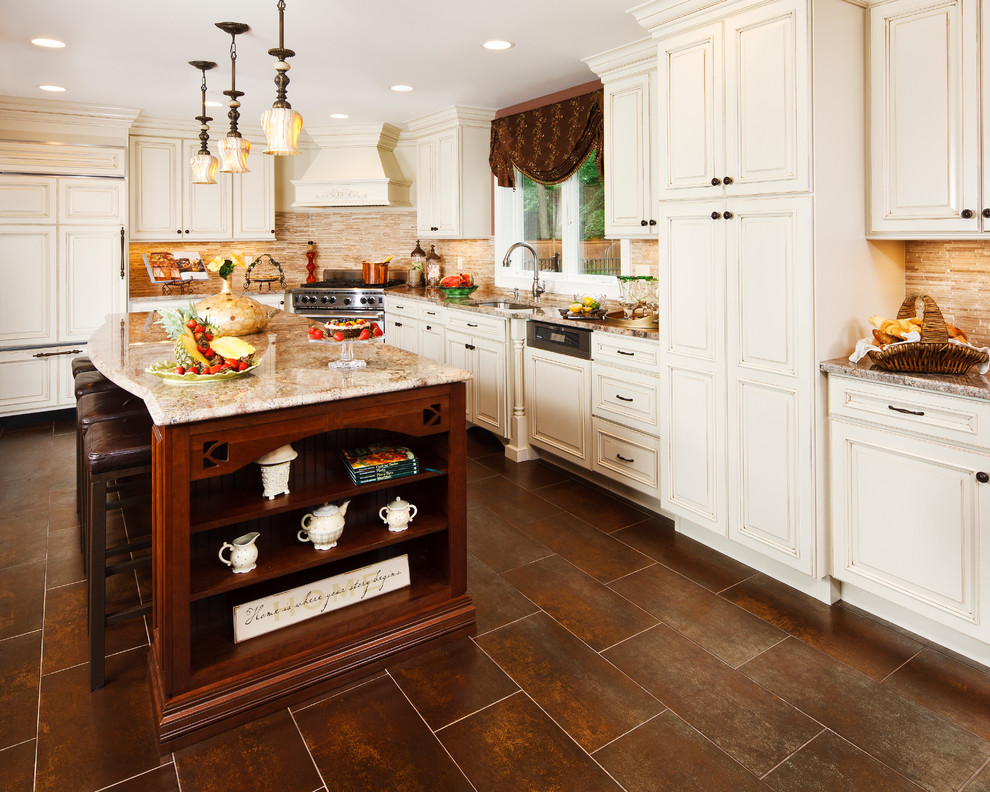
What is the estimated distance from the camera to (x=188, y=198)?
19.4 feet

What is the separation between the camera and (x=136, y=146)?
5.66 metres

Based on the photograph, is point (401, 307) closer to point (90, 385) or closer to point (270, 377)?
point (90, 385)

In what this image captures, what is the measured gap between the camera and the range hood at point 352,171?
5977 millimetres

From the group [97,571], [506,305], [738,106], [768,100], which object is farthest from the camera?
[506,305]

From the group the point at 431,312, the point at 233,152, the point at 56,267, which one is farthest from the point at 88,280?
the point at 233,152

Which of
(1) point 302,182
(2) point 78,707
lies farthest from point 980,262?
(1) point 302,182

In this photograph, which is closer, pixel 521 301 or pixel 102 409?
pixel 102 409

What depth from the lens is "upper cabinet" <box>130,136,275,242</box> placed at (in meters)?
5.72

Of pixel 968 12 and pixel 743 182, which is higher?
pixel 968 12

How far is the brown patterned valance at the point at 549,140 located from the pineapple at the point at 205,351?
2.86 m

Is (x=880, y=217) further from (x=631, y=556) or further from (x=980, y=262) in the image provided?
(x=631, y=556)

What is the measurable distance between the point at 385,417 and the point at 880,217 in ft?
6.66

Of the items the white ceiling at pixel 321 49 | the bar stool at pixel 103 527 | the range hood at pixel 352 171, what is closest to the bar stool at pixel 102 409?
the bar stool at pixel 103 527

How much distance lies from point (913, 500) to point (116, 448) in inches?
105
